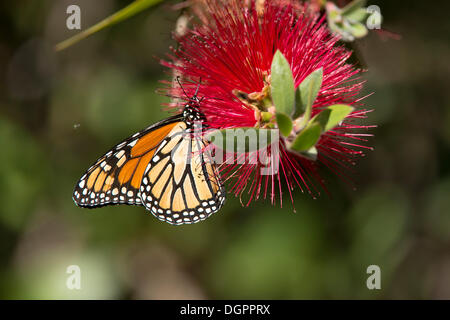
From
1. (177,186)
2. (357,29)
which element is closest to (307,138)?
(357,29)

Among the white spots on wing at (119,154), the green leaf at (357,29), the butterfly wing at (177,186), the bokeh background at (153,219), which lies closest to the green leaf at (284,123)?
the green leaf at (357,29)

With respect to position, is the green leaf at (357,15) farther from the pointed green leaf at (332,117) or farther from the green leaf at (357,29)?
the pointed green leaf at (332,117)

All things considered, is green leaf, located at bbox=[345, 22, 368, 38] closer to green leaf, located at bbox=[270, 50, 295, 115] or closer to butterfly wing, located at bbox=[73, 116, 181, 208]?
green leaf, located at bbox=[270, 50, 295, 115]

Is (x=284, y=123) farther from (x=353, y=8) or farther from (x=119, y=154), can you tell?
(x=119, y=154)

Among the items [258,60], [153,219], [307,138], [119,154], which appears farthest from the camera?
[153,219]

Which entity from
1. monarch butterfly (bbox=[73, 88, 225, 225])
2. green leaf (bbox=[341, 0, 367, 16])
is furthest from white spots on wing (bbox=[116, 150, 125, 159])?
green leaf (bbox=[341, 0, 367, 16])

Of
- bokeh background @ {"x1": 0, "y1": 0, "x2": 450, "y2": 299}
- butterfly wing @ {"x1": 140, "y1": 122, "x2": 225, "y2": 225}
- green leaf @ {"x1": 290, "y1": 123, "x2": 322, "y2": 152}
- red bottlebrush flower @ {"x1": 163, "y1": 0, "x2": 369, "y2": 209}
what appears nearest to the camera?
green leaf @ {"x1": 290, "y1": 123, "x2": 322, "y2": 152}
